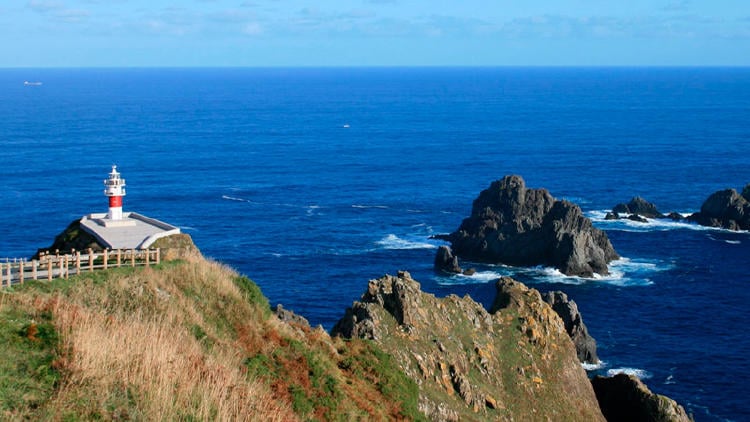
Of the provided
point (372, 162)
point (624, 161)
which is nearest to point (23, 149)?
point (372, 162)

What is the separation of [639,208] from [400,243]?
37460 mm

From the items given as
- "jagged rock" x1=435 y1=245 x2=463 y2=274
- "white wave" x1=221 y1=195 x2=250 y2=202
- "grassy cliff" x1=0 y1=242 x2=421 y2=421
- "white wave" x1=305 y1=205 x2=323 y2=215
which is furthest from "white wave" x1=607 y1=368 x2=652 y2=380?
"white wave" x1=221 y1=195 x2=250 y2=202

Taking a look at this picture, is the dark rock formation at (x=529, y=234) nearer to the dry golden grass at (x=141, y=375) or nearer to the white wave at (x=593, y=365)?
the white wave at (x=593, y=365)

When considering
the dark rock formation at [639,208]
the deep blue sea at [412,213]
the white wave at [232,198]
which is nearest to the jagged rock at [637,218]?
the dark rock formation at [639,208]

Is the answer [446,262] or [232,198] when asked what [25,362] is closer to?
[446,262]

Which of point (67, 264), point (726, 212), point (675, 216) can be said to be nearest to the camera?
point (67, 264)

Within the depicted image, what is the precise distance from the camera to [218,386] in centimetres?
1762

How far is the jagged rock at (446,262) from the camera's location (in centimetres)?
9294

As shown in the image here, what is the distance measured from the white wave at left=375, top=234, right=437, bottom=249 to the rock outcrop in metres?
48.1

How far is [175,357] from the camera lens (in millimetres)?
19000

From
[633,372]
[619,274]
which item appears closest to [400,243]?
[619,274]

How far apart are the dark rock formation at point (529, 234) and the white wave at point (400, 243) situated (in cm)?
334

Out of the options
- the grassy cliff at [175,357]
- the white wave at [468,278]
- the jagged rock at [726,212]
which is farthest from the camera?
the jagged rock at [726,212]

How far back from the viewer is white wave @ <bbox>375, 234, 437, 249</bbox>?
10281 centimetres
